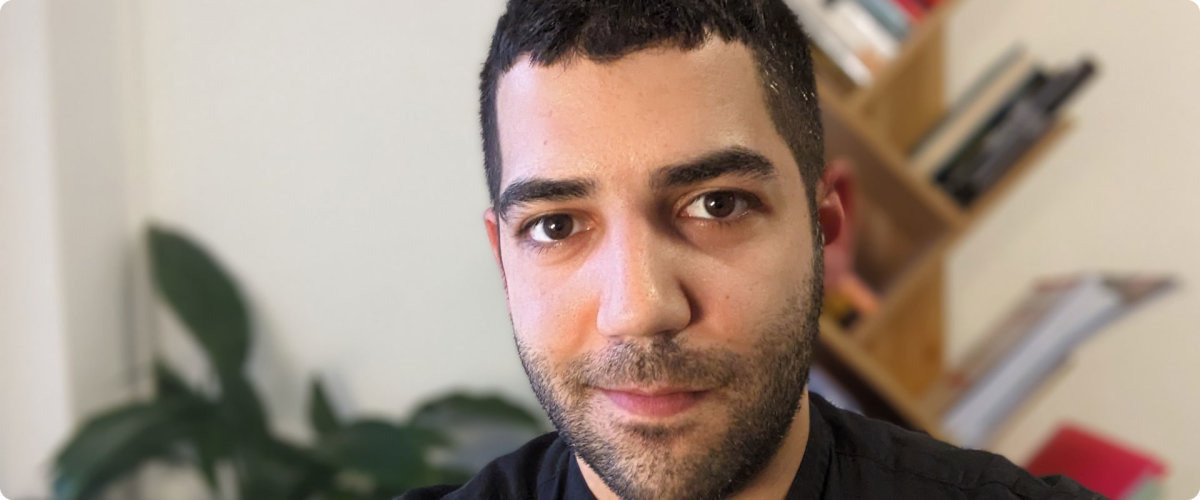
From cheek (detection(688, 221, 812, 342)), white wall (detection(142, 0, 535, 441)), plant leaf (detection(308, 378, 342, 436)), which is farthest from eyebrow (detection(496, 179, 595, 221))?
plant leaf (detection(308, 378, 342, 436))

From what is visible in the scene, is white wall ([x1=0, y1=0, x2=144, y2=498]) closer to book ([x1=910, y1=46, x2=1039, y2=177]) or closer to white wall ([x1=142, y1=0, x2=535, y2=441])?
white wall ([x1=142, y1=0, x2=535, y2=441])

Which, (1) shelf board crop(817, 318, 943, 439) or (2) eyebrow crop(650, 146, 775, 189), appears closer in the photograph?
(2) eyebrow crop(650, 146, 775, 189)

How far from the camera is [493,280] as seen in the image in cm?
157

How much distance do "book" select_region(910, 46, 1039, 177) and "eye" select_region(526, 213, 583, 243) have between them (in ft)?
2.43

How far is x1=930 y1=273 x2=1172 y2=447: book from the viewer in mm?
1241

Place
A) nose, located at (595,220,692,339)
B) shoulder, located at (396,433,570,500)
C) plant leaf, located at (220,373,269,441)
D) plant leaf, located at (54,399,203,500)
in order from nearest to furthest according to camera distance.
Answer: nose, located at (595,220,692,339)
shoulder, located at (396,433,570,500)
plant leaf, located at (54,399,203,500)
plant leaf, located at (220,373,269,441)

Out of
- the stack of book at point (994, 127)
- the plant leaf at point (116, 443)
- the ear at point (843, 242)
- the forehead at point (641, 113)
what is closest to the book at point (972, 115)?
the stack of book at point (994, 127)

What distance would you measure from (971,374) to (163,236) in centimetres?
133

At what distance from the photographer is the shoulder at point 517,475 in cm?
92

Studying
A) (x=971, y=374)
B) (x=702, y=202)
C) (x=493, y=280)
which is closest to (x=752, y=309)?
(x=702, y=202)

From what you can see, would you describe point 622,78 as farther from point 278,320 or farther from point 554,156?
point 278,320

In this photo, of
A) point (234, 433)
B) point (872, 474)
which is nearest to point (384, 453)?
point (234, 433)

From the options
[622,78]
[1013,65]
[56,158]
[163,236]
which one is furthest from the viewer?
[163,236]

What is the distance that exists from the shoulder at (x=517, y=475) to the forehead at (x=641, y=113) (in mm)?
335
